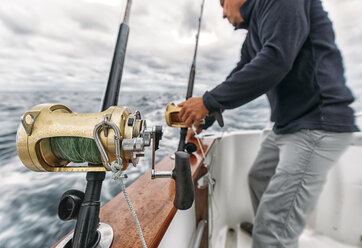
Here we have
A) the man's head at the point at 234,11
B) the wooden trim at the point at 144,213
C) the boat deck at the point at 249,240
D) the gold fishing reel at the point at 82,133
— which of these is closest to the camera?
the gold fishing reel at the point at 82,133

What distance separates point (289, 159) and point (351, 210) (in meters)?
0.88

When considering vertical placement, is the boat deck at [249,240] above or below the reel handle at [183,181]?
below

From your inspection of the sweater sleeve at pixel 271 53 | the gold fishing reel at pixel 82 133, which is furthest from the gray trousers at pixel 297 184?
the gold fishing reel at pixel 82 133

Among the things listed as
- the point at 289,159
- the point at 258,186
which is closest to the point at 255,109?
the point at 258,186

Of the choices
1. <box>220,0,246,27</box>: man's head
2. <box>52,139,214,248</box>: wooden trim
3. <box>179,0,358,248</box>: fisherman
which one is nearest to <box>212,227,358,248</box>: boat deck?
<box>179,0,358,248</box>: fisherman

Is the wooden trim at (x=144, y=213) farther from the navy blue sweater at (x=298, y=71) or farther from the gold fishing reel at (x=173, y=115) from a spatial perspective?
the navy blue sweater at (x=298, y=71)

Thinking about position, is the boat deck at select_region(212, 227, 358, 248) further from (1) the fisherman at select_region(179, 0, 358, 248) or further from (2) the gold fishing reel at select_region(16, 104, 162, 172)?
(2) the gold fishing reel at select_region(16, 104, 162, 172)

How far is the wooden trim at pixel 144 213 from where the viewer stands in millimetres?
431

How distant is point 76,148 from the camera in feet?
1.08

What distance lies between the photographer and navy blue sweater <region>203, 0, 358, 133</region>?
64cm

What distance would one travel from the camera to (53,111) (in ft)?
1.11

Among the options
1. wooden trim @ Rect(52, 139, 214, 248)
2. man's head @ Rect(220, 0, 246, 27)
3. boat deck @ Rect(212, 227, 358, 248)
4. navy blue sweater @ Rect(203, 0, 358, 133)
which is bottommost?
boat deck @ Rect(212, 227, 358, 248)

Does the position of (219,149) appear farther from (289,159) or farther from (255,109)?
(255,109)

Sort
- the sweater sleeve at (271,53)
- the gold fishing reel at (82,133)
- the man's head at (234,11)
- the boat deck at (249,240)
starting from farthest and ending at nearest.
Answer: the boat deck at (249,240) → the man's head at (234,11) → the sweater sleeve at (271,53) → the gold fishing reel at (82,133)
